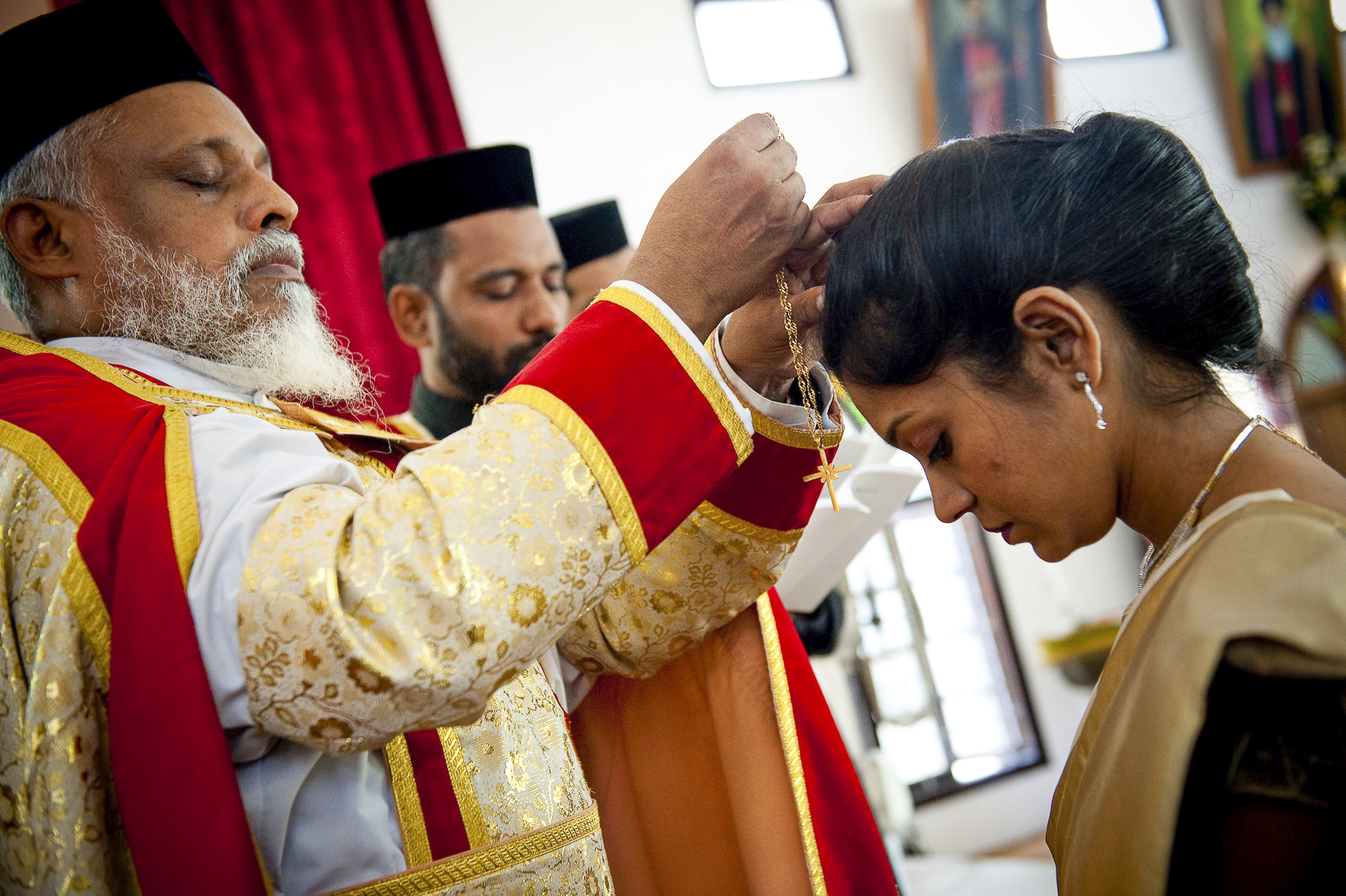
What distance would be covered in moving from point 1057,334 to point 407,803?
3.35ft

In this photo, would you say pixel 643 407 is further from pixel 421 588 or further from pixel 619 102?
pixel 619 102

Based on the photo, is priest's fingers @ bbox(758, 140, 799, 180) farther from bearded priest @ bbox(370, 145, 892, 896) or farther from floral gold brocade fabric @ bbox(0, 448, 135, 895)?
floral gold brocade fabric @ bbox(0, 448, 135, 895)

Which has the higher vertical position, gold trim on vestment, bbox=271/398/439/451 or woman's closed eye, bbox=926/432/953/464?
gold trim on vestment, bbox=271/398/439/451

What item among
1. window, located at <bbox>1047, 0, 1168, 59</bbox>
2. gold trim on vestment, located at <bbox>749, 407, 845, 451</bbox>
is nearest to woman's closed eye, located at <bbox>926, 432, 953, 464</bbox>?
gold trim on vestment, located at <bbox>749, 407, 845, 451</bbox>

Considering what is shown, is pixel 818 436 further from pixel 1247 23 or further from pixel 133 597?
pixel 1247 23

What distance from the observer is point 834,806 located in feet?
A: 5.90

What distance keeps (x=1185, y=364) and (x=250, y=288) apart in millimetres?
1396

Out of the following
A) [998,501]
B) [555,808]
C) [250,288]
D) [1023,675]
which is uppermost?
[250,288]

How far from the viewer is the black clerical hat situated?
1.65 metres

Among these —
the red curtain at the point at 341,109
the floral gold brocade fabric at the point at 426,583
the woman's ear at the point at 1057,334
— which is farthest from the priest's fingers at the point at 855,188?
the red curtain at the point at 341,109

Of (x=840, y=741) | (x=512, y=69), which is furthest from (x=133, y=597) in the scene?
(x=512, y=69)

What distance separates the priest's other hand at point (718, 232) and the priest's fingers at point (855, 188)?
0.16 meters

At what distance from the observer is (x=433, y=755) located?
1399 mm

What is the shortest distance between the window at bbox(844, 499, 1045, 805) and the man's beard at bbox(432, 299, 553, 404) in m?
3.66
